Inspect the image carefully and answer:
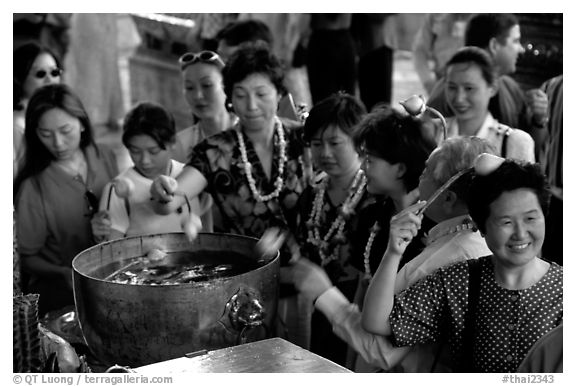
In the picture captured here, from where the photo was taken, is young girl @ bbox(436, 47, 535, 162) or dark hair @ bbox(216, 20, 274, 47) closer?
young girl @ bbox(436, 47, 535, 162)

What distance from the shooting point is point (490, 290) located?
1.69 meters

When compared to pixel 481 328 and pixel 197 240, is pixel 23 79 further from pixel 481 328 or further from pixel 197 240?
pixel 481 328

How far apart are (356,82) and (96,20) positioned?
6.88 feet

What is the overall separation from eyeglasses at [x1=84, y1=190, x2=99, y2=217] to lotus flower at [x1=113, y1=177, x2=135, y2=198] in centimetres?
18

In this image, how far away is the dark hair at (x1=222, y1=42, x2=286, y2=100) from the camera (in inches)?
96.7

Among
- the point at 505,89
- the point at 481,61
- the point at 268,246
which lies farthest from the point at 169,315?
the point at 505,89

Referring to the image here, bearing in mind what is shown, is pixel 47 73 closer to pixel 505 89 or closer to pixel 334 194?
pixel 334 194

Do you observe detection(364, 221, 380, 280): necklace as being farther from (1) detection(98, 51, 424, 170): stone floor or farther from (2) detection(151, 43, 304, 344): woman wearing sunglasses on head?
(1) detection(98, 51, 424, 170): stone floor

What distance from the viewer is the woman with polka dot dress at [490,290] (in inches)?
64.8

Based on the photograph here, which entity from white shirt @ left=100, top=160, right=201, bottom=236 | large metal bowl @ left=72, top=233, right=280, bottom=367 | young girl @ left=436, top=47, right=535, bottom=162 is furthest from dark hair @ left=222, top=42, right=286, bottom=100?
large metal bowl @ left=72, top=233, right=280, bottom=367

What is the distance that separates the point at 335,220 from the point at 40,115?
1030mm

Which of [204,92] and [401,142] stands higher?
[204,92]
